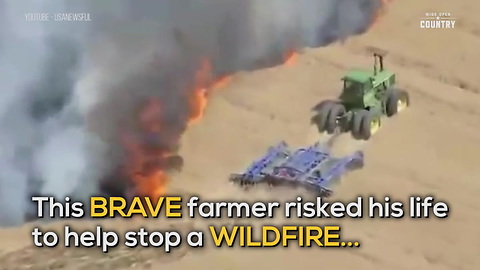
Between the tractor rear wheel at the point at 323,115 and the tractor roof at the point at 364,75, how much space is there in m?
0.10

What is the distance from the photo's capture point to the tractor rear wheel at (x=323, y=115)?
2.62m

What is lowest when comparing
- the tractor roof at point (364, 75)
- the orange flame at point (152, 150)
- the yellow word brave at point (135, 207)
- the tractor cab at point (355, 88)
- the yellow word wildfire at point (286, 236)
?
the yellow word wildfire at point (286, 236)

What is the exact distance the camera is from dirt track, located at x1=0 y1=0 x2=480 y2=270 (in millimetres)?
2527

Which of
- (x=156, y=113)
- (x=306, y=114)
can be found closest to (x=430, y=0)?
(x=306, y=114)

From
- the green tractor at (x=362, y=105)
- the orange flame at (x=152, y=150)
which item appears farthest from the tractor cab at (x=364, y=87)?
the orange flame at (x=152, y=150)

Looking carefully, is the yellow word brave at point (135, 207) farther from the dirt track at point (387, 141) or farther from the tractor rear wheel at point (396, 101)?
the tractor rear wheel at point (396, 101)

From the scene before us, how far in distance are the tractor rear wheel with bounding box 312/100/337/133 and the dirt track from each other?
25mm

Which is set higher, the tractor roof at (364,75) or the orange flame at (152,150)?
the tractor roof at (364,75)

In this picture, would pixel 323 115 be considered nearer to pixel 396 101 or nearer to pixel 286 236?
pixel 396 101

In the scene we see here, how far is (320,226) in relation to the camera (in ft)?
8.38

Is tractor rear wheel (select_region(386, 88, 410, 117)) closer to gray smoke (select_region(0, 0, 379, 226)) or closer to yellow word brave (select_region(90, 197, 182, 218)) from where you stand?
gray smoke (select_region(0, 0, 379, 226))

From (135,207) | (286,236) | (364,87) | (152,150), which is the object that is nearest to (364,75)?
(364,87)

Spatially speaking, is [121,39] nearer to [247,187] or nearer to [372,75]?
[247,187]

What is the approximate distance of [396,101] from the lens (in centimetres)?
261
